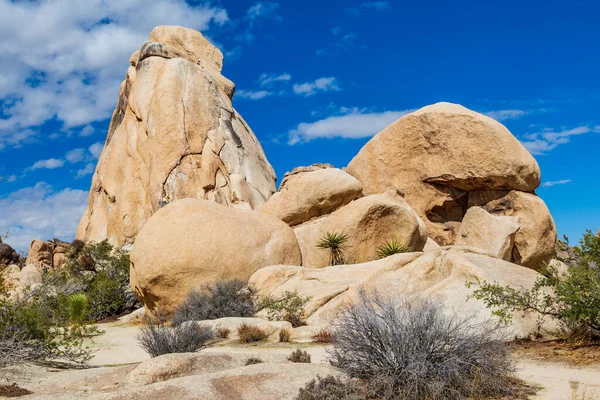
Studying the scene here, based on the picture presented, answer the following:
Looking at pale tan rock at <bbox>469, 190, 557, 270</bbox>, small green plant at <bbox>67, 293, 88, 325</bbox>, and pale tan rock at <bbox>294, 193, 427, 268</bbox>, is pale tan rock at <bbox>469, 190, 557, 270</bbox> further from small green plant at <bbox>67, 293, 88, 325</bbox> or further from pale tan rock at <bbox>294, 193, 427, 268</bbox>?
small green plant at <bbox>67, 293, 88, 325</bbox>

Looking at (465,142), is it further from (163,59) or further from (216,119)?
(163,59)

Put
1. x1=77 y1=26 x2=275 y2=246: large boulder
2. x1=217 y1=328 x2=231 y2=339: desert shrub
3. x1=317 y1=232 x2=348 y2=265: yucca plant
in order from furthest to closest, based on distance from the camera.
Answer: x1=77 y1=26 x2=275 y2=246: large boulder
x1=317 y1=232 x2=348 y2=265: yucca plant
x1=217 y1=328 x2=231 y2=339: desert shrub

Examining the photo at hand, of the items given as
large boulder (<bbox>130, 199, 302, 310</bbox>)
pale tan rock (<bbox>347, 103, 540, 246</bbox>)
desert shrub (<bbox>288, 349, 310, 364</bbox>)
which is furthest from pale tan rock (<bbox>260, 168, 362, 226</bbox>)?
desert shrub (<bbox>288, 349, 310, 364</bbox>)

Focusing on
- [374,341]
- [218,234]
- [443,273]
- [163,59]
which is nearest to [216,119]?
[163,59]

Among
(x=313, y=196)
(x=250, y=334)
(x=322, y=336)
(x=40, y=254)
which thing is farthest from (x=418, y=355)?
(x=40, y=254)

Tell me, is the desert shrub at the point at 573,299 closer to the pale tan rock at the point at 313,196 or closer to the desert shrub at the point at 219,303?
the desert shrub at the point at 219,303

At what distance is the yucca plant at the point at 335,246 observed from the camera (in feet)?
69.7

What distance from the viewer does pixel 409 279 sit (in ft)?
48.0

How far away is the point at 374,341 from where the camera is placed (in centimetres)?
702

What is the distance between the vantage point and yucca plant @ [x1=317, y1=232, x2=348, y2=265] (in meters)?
21.2

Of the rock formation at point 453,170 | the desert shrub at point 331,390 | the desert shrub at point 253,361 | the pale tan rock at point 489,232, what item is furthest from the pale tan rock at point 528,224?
the desert shrub at point 331,390

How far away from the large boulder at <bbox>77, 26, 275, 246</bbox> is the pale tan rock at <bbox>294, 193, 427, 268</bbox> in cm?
965

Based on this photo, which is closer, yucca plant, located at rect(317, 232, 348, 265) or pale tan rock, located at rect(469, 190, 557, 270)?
yucca plant, located at rect(317, 232, 348, 265)

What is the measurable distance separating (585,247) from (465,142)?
1637 cm
